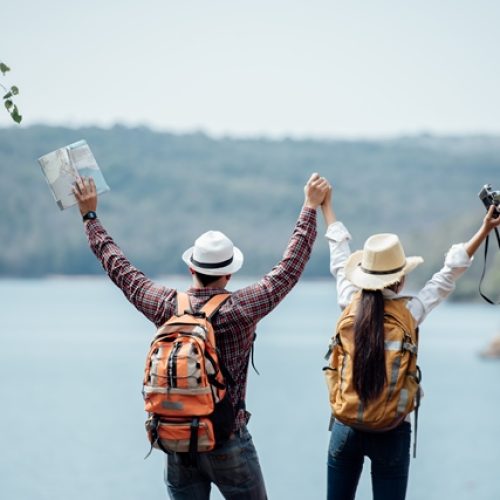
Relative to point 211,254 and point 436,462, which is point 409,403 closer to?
point 211,254

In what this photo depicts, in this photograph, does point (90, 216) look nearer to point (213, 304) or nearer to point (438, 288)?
point (213, 304)

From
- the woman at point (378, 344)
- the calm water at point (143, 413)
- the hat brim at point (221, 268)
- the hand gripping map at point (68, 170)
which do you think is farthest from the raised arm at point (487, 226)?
the calm water at point (143, 413)

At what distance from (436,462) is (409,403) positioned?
821 inches

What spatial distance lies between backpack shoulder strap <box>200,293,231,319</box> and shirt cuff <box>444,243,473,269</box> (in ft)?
2.06

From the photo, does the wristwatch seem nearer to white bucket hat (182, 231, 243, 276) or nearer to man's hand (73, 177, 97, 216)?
man's hand (73, 177, 97, 216)

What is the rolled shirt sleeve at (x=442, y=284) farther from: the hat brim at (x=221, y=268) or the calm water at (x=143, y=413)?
the calm water at (x=143, y=413)

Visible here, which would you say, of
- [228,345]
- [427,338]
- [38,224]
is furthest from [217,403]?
[38,224]

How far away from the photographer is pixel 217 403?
260cm

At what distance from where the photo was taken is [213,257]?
2754mm

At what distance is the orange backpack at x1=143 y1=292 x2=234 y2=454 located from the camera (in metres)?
2.56

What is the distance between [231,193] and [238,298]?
7907 cm

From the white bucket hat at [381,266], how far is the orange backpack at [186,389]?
46 cm

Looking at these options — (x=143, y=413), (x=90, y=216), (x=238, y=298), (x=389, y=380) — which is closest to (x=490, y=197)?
(x=389, y=380)

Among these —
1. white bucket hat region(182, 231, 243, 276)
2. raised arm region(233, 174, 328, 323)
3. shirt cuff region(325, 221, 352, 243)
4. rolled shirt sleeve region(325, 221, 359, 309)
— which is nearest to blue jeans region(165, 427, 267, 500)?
raised arm region(233, 174, 328, 323)
